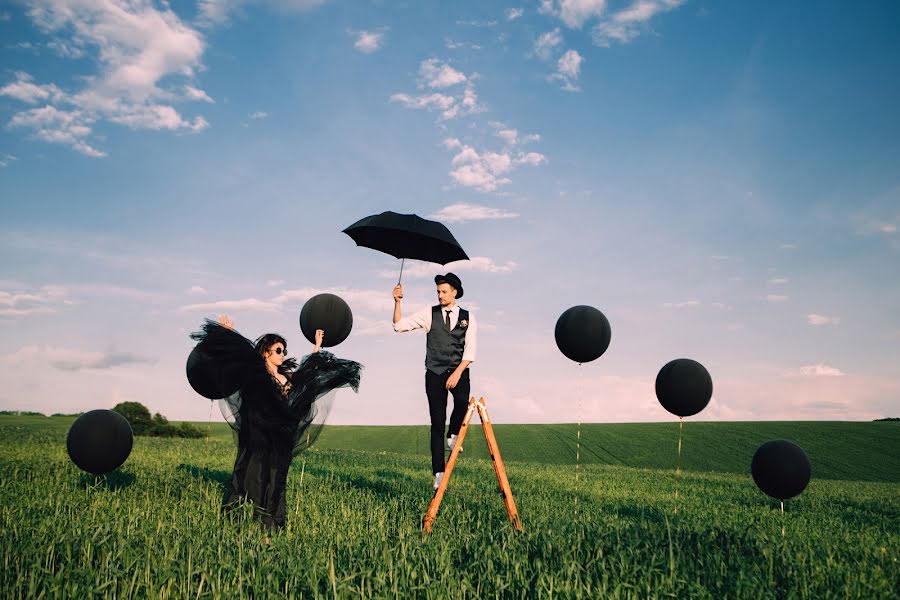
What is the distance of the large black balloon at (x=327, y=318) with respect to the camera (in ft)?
33.4

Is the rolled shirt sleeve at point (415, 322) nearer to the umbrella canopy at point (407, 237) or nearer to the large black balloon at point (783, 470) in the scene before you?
the umbrella canopy at point (407, 237)

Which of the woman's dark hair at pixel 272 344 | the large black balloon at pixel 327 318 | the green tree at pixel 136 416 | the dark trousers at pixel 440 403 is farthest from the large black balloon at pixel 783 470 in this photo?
the green tree at pixel 136 416

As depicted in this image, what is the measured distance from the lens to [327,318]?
10180 millimetres

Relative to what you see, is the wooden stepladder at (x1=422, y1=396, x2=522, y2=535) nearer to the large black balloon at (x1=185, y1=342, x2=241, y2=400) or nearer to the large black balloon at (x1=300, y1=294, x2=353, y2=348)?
the large black balloon at (x1=185, y1=342, x2=241, y2=400)

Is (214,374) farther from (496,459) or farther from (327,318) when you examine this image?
(327,318)

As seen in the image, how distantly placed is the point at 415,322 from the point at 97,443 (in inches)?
200

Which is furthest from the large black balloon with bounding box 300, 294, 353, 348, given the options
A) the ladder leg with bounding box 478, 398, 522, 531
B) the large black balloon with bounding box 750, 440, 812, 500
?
the large black balloon with bounding box 750, 440, 812, 500

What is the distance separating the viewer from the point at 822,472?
3011 centimetres

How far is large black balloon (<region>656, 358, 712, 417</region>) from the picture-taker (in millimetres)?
11078

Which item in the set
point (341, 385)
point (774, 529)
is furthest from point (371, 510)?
point (774, 529)

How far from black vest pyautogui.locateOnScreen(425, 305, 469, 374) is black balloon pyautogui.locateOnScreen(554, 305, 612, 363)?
3.61 meters

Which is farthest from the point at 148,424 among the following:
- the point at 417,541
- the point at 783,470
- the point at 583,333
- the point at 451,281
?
the point at 783,470

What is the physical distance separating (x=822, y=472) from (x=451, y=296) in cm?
3066

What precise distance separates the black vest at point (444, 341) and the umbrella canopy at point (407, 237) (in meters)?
0.85
